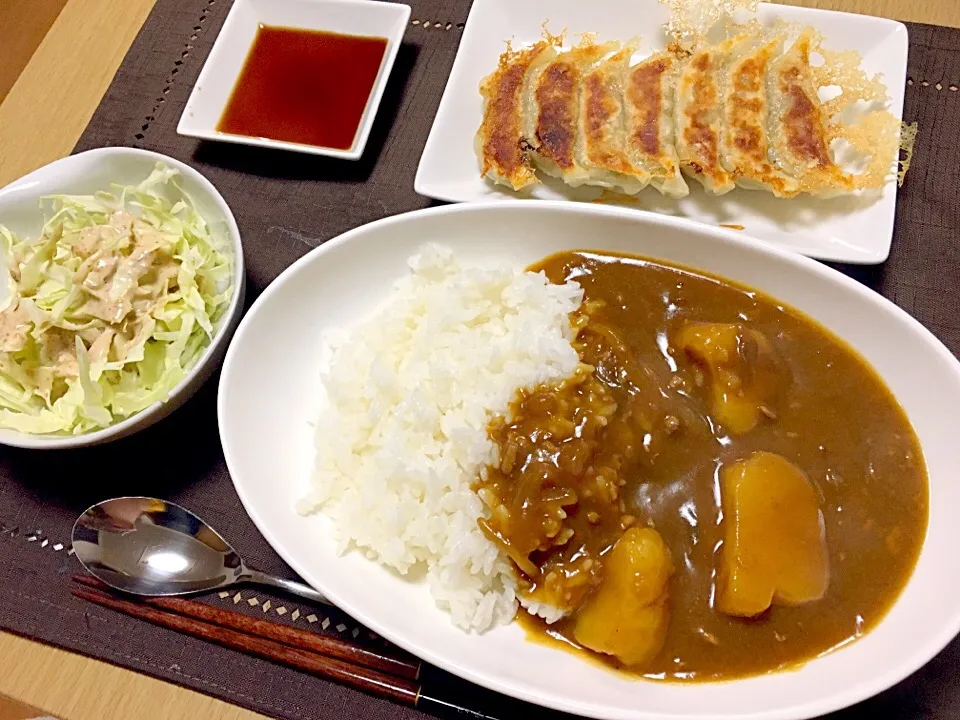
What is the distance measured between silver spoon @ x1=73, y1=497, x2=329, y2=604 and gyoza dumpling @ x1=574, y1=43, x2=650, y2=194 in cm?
158

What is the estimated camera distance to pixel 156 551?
6.53 ft

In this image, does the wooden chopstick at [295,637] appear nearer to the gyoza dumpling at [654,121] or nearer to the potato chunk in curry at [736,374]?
the potato chunk in curry at [736,374]

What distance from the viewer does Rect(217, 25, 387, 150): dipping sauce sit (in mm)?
2625

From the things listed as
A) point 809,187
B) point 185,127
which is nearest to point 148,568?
point 185,127

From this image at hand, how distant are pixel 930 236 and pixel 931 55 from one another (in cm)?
79

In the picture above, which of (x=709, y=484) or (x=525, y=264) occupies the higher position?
(x=525, y=264)

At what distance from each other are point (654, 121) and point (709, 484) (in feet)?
4.08

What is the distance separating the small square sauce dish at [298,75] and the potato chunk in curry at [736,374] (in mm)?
1409

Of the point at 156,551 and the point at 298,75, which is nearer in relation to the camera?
the point at 156,551

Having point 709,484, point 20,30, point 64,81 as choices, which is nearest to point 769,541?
point 709,484

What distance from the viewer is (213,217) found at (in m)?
2.34

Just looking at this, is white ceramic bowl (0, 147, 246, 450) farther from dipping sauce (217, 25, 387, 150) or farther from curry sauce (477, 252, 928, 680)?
curry sauce (477, 252, 928, 680)

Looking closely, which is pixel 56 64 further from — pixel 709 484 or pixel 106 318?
pixel 709 484

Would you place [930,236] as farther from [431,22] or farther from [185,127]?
[185,127]
